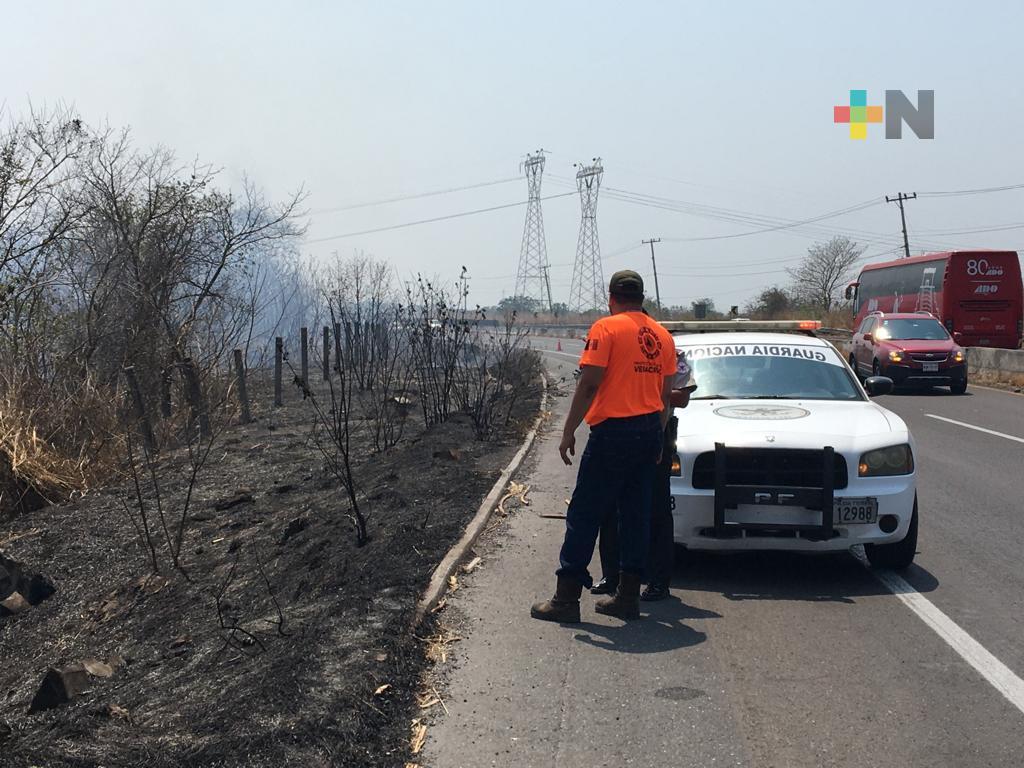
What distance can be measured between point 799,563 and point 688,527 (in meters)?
1.20

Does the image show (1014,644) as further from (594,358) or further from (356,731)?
(356,731)

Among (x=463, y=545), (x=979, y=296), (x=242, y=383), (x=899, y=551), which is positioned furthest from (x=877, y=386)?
(x=979, y=296)

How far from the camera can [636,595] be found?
20.4 feet

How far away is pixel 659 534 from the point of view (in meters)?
6.70

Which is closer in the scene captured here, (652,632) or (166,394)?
(652,632)

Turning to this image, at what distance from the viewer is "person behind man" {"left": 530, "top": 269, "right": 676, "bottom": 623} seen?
5988 millimetres

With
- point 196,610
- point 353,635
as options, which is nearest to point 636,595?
point 353,635

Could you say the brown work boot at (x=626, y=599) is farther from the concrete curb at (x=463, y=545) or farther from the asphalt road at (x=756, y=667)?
the concrete curb at (x=463, y=545)

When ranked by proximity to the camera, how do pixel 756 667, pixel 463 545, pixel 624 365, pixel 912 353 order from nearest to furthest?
pixel 756 667 → pixel 624 365 → pixel 463 545 → pixel 912 353

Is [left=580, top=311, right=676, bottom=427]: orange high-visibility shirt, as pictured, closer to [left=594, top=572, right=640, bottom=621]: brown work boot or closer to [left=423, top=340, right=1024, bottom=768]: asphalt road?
[left=594, top=572, right=640, bottom=621]: brown work boot

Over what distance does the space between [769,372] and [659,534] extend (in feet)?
7.70

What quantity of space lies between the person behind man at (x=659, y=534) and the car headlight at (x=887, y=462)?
1.27 meters

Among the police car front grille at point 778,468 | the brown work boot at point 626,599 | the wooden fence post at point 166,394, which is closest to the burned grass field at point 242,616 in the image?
the brown work boot at point 626,599

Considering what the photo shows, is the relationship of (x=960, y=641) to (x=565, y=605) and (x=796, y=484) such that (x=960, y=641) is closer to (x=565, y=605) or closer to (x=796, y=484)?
Answer: (x=796, y=484)
